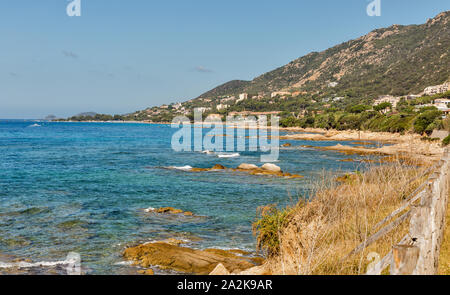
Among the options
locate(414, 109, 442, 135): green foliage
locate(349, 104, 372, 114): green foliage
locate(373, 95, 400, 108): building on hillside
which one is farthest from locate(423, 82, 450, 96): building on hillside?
locate(414, 109, 442, 135): green foliage

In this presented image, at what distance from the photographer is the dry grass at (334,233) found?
7.15 metres

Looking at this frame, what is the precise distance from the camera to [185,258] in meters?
12.3

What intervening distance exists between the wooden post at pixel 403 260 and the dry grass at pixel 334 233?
2.16 m

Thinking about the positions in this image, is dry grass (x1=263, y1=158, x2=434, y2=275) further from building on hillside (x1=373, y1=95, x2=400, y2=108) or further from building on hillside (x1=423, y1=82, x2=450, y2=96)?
building on hillside (x1=423, y1=82, x2=450, y2=96)

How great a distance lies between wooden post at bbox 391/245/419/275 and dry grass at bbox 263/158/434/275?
84.9 inches

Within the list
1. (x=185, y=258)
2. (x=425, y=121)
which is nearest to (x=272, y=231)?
(x=185, y=258)

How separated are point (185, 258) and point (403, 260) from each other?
9.49 metres

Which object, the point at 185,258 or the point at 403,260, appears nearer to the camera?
the point at 403,260

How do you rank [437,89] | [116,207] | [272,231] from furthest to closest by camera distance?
[437,89]
[116,207]
[272,231]

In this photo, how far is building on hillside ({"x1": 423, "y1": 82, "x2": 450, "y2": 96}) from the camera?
12394 centimetres

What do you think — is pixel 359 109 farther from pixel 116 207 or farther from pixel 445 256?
pixel 445 256

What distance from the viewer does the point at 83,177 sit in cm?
3281
